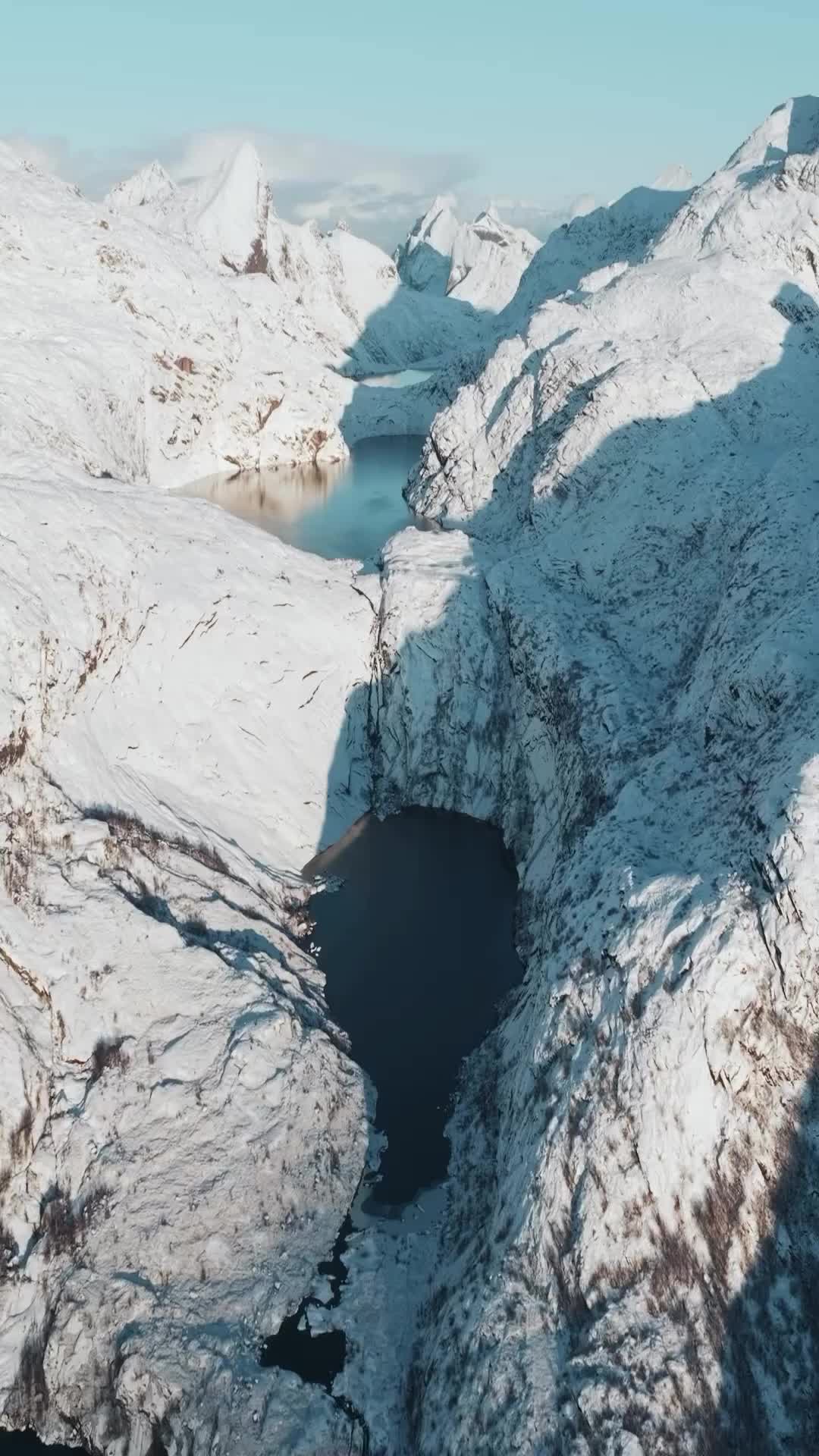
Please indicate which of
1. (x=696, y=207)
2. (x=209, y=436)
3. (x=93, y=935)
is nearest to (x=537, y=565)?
(x=93, y=935)

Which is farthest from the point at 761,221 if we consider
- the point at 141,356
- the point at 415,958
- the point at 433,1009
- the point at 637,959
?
the point at 637,959

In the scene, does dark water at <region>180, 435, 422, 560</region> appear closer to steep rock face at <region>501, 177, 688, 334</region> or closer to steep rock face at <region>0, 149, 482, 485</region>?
steep rock face at <region>0, 149, 482, 485</region>

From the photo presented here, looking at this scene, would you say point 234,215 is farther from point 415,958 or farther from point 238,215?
point 415,958

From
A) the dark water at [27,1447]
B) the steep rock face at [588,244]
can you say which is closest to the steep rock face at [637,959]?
the dark water at [27,1447]

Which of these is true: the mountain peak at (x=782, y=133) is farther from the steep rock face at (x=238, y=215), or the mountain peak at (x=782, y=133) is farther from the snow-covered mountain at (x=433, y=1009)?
the steep rock face at (x=238, y=215)

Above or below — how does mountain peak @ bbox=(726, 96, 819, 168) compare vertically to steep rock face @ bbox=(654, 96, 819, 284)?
above

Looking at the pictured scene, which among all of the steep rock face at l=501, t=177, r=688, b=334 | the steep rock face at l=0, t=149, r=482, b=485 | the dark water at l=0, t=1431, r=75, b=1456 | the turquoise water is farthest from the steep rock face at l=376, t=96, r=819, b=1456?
the turquoise water
